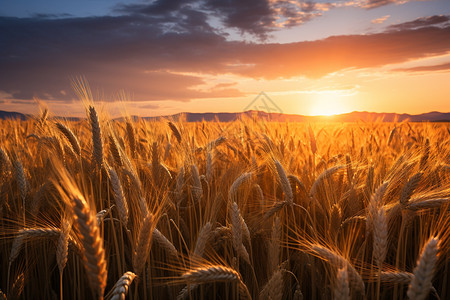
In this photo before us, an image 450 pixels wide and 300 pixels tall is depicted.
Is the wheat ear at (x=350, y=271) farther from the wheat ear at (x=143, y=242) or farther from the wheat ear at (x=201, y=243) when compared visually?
the wheat ear at (x=143, y=242)

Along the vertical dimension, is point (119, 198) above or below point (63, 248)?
above

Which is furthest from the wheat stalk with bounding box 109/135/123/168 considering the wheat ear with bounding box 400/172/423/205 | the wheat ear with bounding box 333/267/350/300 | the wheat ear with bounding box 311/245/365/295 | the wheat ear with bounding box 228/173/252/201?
the wheat ear with bounding box 400/172/423/205

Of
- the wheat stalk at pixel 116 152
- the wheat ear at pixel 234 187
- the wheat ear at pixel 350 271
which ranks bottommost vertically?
the wheat ear at pixel 350 271

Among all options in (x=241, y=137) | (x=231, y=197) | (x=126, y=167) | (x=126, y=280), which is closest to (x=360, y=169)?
(x=231, y=197)

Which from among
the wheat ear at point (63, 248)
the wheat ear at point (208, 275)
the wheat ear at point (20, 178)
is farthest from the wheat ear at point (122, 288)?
the wheat ear at point (20, 178)

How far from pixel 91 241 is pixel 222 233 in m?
1.02

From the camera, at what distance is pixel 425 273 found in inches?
33.0

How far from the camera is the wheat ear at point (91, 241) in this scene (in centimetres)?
81

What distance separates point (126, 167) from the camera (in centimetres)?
180

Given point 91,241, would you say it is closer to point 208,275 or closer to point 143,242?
point 143,242

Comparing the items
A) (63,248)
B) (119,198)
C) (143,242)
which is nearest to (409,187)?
(143,242)

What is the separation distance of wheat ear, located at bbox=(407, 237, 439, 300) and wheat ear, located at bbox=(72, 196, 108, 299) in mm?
875

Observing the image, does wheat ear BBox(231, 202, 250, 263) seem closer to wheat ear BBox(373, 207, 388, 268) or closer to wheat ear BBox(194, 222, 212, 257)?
wheat ear BBox(194, 222, 212, 257)

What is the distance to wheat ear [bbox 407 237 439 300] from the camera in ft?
2.73
